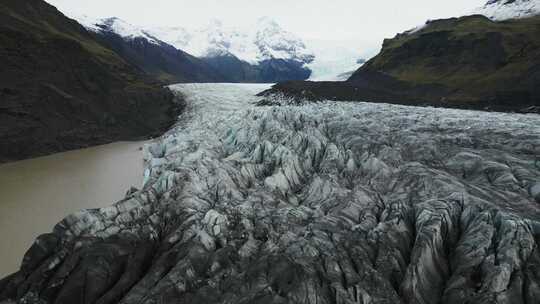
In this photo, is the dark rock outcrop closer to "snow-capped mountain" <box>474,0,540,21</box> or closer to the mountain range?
the mountain range

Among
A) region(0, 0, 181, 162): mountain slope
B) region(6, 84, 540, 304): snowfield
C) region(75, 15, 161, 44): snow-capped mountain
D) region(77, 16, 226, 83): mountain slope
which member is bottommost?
region(6, 84, 540, 304): snowfield

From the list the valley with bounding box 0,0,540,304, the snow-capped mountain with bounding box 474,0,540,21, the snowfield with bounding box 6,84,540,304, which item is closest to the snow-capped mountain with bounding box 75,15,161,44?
the valley with bounding box 0,0,540,304

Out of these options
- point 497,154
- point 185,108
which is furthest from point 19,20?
point 497,154

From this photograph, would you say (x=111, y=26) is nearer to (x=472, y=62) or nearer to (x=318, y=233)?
(x=472, y=62)

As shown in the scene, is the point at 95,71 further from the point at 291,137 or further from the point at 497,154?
the point at 497,154

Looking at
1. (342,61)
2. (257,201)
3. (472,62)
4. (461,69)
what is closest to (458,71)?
(461,69)
